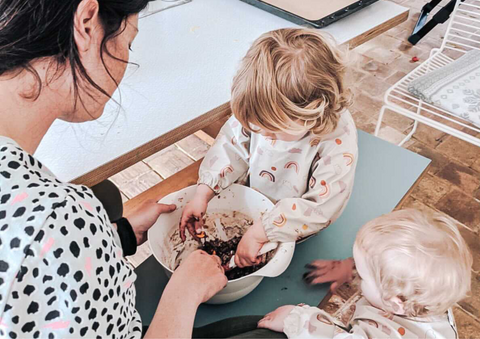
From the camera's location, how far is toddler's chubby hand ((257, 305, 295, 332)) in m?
0.88

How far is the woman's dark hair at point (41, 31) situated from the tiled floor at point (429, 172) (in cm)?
121

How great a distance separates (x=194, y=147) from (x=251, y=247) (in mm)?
1305

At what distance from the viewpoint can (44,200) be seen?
544 millimetres

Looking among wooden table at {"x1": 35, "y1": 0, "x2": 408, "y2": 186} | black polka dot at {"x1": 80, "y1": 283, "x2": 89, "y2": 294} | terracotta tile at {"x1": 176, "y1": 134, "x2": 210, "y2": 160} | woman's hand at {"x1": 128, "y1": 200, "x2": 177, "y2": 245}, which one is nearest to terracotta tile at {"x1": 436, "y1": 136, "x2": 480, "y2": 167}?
wooden table at {"x1": 35, "y1": 0, "x2": 408, "y2": 186}

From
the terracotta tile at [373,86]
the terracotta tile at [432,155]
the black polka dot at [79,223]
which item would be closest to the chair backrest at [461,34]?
the terracotta tile at [373,86]

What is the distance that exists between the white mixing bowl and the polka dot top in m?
0.33

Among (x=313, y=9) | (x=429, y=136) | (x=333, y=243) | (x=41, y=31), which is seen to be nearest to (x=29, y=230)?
(x=41, y=31)

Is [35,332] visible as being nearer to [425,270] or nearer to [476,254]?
→ [425,270]

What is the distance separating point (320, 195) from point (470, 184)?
4.70ft

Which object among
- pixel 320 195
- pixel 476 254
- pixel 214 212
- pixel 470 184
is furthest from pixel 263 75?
pixel 470 184

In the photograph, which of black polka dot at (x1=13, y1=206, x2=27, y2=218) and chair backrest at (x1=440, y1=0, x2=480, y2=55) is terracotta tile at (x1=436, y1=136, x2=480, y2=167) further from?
black polka dot at (x1=13, y1=206, x2=27, y2=218)

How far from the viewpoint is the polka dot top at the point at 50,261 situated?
50 cm

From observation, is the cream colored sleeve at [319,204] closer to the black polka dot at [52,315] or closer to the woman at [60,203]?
the woman at [60,203]

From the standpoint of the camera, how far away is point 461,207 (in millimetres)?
1958
